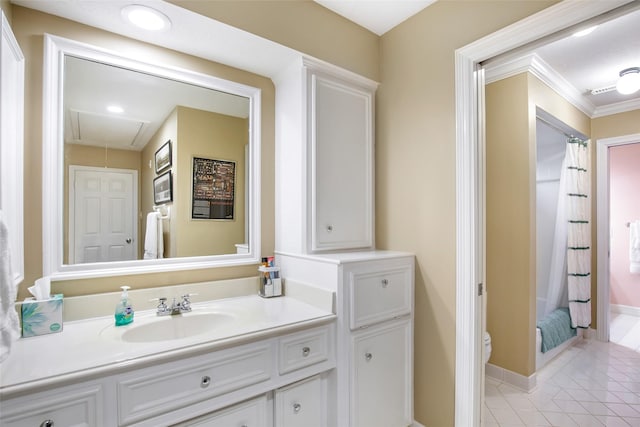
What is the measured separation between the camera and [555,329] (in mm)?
2922

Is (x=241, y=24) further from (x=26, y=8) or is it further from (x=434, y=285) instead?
(x=434, y=285)

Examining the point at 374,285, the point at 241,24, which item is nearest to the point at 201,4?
the point at 241,24

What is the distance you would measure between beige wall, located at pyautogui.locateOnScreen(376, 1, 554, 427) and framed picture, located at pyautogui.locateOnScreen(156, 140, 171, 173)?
4.32 feet

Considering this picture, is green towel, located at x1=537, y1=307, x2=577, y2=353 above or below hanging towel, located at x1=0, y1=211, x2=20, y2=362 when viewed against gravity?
below

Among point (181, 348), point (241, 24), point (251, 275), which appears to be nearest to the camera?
point (181, 348)

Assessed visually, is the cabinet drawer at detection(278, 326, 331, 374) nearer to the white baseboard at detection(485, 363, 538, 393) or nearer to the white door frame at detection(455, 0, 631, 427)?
the white door frame at detection(455, 0, 631, 427)

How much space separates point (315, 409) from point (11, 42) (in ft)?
6.41

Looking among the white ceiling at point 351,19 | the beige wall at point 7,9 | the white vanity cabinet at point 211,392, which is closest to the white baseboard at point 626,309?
the white ceiling at point 351,19

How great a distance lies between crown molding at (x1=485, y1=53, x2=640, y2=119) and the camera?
2.36 m

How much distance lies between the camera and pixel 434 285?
1.79 m

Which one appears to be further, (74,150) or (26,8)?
(74,150)

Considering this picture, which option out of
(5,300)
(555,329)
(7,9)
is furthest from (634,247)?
(7,9)

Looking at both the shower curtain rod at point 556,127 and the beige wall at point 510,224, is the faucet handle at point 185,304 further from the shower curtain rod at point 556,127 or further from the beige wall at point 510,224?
the shower curtain rod at point 556,127

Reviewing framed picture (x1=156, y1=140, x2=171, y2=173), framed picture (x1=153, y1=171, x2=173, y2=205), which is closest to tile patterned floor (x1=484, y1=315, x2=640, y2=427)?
framed picture (x1=153, y1=171, x2=173, y2=205)
